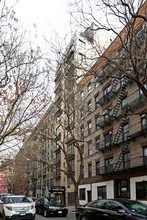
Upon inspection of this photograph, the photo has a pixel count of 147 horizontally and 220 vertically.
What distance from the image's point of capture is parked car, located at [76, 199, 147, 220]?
27.5ft

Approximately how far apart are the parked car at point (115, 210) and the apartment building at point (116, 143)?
23.2 ft

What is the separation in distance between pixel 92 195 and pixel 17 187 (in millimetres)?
67569

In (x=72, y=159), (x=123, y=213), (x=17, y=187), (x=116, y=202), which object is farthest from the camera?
(x=17, y=187)

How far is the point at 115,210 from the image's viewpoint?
9039 millimetres

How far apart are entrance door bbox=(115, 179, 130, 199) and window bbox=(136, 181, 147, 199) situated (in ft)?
4.78

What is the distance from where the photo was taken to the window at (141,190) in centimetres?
1902

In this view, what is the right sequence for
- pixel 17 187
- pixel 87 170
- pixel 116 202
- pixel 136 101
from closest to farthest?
1. pixel 116 202
2. pixel 136 101
3. pixel 87 170
4. pixel 17 187

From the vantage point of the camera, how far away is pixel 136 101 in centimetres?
2105

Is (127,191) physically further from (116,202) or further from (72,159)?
(72,159)

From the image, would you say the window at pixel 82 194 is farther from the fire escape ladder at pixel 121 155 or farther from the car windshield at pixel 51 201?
the car windshield at pixel 51 201

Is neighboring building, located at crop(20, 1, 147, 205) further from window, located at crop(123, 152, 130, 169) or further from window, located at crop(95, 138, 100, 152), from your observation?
window, located at crop(95, 138, 100, 152)

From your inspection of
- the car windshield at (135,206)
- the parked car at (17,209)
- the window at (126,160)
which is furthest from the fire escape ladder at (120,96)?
the car windshield at (135,206)

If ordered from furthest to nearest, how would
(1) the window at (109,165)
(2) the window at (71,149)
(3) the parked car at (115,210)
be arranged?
1. (2) the window at (71,149)
2. (1) the window at (109,165)
3. (3) the parked car at (115,210)

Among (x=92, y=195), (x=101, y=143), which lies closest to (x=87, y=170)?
(x=92, y=195)
